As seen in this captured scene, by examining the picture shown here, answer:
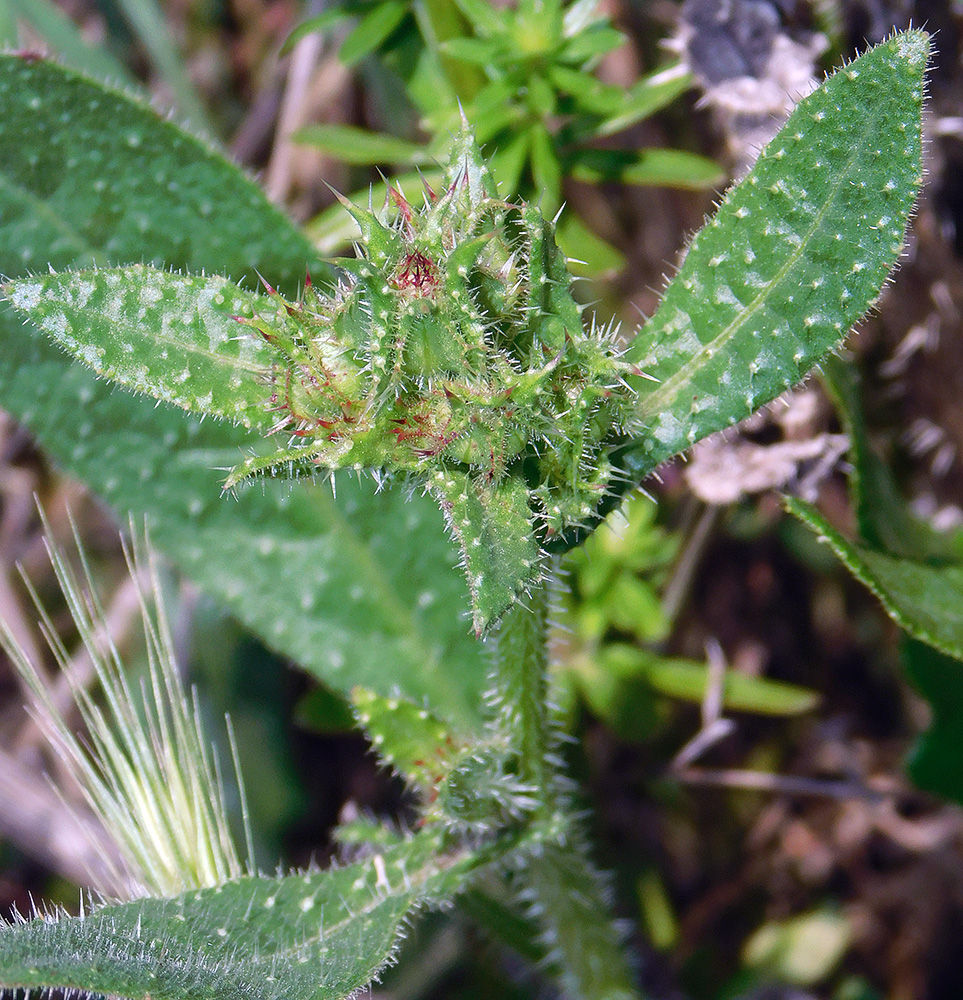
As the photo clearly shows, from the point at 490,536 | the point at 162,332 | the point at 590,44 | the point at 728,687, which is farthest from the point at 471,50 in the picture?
the point at 728,687

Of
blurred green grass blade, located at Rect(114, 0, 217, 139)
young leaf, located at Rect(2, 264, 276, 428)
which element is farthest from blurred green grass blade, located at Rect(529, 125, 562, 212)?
blurred green grass blade, located at Rect(114, 0, 217, 139)

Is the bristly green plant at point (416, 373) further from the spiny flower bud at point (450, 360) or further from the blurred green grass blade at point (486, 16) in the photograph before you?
the blurred green grass blade at point (486, 16)

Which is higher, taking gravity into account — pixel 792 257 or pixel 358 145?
pixel 358 145

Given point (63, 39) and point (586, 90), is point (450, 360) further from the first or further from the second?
point (63, 39)

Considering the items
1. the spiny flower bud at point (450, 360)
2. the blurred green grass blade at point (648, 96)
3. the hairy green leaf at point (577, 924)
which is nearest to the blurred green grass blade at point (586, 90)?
the blurred green grass blade at point (648, 96)

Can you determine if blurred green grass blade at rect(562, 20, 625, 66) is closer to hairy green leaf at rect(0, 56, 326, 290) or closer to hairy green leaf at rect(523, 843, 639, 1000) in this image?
hairy green leaf at rect(0, 56, 326, 290)
